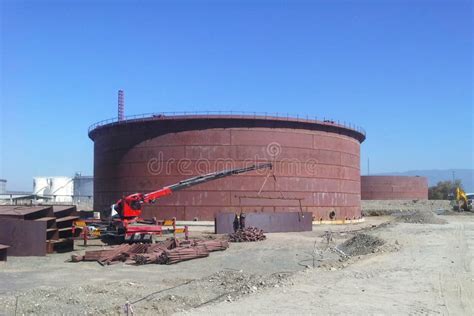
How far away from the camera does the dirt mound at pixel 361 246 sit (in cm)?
1925

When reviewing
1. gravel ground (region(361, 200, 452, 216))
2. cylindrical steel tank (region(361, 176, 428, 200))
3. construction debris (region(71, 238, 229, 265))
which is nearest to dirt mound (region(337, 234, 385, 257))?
construction debris (region(71, 238, 229, 265))

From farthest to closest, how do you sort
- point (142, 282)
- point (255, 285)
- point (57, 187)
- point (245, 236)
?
point (57, 187) < point (245, 236) < point (142, 282) < point (255, 285)

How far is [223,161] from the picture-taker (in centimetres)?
3638

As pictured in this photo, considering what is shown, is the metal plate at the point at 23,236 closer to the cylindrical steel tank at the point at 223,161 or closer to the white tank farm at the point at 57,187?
the cylindrical steel tank at the point at 223,161

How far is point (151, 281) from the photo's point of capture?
12.9 meters

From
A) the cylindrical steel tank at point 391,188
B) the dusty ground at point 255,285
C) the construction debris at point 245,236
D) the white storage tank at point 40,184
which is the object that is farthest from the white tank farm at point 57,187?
the dusty ground at point 255,285

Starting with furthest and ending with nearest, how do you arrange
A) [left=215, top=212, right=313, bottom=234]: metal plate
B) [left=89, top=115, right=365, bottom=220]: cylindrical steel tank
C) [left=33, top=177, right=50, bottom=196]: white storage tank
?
[left=33, top=177, right=50, bottom=196]: white storage tank, [left=89, top=115, right=365, bottom=220]: cylindrical steel tank, [left=215, top=212, right=313, bottom=234]: metal plate

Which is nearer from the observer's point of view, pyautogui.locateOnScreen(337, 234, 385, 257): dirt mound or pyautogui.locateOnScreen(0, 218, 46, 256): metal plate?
pyautogui.locateOnScreen(0, 218, 46, 256): metal plate

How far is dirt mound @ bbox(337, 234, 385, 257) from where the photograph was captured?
19.2 m

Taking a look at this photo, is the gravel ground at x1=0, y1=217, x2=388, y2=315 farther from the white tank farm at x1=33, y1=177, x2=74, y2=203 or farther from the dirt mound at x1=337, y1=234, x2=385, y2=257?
the white tank farm at x1=33, y1=177, x2=74, y2=203

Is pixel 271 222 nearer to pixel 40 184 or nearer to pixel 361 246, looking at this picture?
pixel 361 246

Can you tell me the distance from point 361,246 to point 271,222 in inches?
395

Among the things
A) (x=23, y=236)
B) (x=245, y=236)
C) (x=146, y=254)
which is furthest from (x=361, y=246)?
(x=23, y=236)

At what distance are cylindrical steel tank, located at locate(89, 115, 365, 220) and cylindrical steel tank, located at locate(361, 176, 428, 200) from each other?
42298mm
